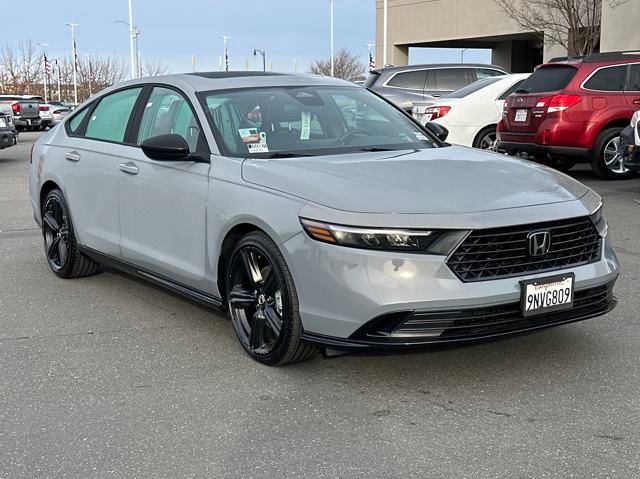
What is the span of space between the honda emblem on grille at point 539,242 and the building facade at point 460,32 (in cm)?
3167

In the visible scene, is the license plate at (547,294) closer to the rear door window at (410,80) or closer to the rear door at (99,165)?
the rear door at (99,165)

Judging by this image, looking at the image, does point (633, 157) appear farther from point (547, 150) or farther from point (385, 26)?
point (385, 26)

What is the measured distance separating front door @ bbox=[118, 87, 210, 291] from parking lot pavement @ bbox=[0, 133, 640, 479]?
446mm

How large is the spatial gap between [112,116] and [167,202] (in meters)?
1.33

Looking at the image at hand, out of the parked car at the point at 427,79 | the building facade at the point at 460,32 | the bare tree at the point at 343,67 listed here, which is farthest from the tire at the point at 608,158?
the bare tree at the point at 343,67

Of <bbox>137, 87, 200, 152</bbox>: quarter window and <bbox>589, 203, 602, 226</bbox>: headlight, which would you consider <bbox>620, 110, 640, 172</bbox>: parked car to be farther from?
<bbox>137, 87, 200, 152</bbox>: quarter window

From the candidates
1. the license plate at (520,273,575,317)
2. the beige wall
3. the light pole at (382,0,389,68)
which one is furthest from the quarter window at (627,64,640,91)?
the light pole at (382,0,389,68)

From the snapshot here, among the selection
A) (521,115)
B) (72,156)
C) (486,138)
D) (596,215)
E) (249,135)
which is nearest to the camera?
(596,215)

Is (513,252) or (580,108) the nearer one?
(513,252)

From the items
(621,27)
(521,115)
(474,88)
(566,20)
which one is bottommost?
(521,115)

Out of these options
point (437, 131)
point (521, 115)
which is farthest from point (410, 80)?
point (437, 131)

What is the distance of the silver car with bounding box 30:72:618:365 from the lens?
13.0ft

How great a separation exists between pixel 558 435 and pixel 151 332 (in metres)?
2.66

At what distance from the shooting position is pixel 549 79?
488 inches
